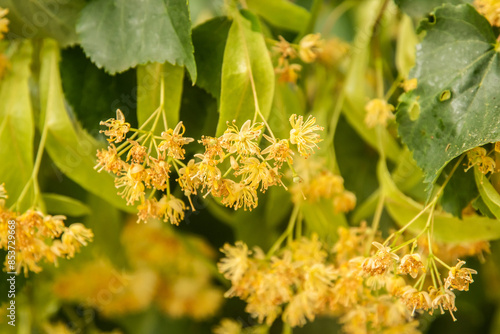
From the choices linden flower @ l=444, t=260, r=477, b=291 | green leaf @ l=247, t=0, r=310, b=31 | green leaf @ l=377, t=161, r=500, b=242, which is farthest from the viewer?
green leaf @ l=247, t=0, r=310, b=31

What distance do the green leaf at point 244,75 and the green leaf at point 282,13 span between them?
0.36 feet

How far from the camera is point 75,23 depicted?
624 millimetres

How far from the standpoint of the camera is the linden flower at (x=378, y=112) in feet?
2.07

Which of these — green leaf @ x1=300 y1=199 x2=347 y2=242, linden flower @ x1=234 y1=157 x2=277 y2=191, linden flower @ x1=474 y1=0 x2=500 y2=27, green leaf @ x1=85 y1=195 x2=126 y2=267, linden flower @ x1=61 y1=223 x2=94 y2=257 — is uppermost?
linden flower @ x1=474 y1=0 x2=500 y2=27

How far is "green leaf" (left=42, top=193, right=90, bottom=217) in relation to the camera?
2.01ft

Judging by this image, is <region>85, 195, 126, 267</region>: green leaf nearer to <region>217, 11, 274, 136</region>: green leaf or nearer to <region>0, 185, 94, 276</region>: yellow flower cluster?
<region>0, 185, 94, 276</region>: yellow flower cluster

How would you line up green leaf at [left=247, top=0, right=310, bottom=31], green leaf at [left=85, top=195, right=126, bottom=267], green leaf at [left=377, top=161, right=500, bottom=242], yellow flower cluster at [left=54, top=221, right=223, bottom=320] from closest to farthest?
green leaf at [left=377, top=161, right=500, bottom=242] → green leaf at [left=247, top=0, right=310, bottom=31] → green leaf at [left=85, top=195, right=126, bottom=267] → yellow flower cluster at [left=54, top=221, right=223, bottom=320]

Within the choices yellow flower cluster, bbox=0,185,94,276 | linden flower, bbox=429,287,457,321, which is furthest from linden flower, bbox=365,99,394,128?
yellow flower cluster, bbox=0,185,94,276

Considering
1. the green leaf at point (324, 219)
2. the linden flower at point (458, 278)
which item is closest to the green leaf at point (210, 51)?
the green leaf at point (324, 219)

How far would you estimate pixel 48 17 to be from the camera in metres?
0.62

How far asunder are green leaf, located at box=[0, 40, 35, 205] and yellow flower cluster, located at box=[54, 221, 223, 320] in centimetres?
38

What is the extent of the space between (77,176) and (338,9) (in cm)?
70

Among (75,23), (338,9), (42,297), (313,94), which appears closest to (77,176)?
(75,23)

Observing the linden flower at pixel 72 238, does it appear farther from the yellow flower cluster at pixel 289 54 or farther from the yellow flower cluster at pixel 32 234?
the yellow flower cluster at pixel 289 54
